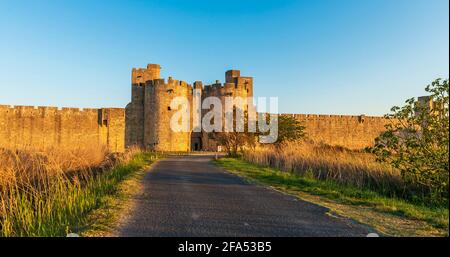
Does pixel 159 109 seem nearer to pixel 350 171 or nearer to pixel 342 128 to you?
pixel 342 128

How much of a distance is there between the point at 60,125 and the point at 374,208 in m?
33.7

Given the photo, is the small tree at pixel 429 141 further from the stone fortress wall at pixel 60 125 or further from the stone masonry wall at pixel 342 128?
the stone masonry wall at pixel 342 128

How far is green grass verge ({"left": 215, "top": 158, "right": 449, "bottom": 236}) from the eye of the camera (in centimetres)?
446

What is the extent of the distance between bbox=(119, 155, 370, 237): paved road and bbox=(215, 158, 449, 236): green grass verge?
46cm

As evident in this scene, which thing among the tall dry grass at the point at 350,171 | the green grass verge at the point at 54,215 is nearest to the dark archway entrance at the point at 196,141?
the tall dry grass at the point at 350,171

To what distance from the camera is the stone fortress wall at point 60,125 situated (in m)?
31.6

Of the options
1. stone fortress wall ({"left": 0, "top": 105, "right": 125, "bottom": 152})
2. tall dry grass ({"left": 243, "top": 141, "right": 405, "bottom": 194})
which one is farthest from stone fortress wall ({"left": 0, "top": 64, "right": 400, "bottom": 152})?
tall dry grass ({"left": 243, "top": 141, "right": 405, "bottom": 194})

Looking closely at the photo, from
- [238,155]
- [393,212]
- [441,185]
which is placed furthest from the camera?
[238,155]

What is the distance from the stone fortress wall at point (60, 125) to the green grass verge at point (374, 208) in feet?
87.9

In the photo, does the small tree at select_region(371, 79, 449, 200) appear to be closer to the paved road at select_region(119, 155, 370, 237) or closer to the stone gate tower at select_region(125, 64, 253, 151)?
the paved road at select_region(119, 155, 370, 237)
